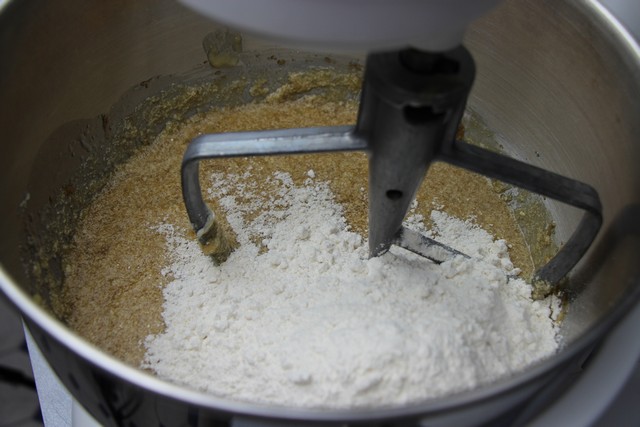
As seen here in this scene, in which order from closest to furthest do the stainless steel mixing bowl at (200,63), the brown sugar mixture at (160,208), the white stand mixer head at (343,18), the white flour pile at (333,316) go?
the white stand mixer head at (343,18)
the stainless steel mixing bowl at (200,63)
the white flour pile at (333,316)
the brown sugar mixture at (160,208)

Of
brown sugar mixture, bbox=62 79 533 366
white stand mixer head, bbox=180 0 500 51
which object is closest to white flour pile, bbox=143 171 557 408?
brown sugar mixture, bbox=62 79 533 366

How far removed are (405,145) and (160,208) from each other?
0.37 m

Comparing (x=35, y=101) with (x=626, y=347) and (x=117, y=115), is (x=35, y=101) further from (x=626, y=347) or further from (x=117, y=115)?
(x=626, y=347)

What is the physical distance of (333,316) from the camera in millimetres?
591

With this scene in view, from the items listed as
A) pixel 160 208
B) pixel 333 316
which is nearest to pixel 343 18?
pixel 333 316

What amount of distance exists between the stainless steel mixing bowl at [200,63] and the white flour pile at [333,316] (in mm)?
61

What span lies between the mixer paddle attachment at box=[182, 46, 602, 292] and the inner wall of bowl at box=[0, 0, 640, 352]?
0.07 m

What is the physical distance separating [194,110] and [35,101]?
0.77 feet

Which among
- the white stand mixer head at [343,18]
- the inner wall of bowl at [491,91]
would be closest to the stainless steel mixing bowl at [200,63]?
the inner wall of bowl at [491,91]

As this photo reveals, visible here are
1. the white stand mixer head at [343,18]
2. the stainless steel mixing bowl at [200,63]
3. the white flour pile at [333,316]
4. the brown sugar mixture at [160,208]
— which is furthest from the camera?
the brown sugar mixture at [160,208]

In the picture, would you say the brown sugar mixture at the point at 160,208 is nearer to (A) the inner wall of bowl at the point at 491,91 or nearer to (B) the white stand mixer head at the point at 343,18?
(A) the inner wall of bowl at the point at 491,91

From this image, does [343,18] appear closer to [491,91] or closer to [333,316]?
[333,316]

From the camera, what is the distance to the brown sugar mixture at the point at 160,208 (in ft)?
2.19

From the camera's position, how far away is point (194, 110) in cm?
85
